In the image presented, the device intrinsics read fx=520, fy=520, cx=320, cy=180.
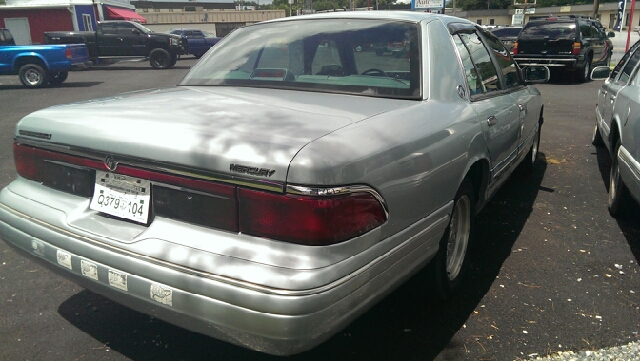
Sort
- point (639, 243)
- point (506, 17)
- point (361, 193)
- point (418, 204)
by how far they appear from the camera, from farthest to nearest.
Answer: point (506, 17) < point (639, 243) < point (418, 204) < point (361, 193)

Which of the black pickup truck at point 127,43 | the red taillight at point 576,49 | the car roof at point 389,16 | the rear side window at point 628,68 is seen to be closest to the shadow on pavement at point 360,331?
the car roof at point 389,16

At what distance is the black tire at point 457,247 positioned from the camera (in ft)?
9.50

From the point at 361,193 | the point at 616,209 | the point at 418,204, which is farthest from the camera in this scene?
the point at 616,209

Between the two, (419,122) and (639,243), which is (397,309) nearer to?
(419,122)

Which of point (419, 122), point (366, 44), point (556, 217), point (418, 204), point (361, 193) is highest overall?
point (366, 44)

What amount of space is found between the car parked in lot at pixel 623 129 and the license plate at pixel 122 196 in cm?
317

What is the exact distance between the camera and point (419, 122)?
8.22 ft

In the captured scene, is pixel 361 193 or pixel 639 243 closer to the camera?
pixel 361 193

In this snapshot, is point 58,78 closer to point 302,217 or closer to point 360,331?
point 360,331

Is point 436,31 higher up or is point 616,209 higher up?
point 436,31

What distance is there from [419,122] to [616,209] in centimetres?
291

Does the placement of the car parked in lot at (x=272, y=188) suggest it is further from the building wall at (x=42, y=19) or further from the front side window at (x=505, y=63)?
the building wall at (x=42, y=19)

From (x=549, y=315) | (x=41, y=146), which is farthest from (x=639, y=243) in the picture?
(x=41, y=146)

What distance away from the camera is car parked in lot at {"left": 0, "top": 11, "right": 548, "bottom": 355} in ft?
6.21
